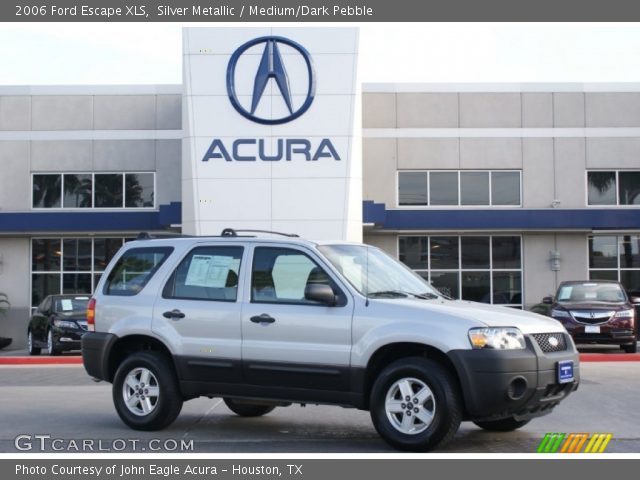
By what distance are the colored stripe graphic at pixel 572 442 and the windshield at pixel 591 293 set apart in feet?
44.7

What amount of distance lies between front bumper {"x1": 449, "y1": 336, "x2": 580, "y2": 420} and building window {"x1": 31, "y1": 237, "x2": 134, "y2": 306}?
75.5ft

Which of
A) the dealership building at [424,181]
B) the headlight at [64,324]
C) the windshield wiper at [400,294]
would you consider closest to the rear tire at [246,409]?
the windshield wiper at [400,294]

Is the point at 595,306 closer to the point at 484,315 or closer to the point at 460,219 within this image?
the point at 460,219

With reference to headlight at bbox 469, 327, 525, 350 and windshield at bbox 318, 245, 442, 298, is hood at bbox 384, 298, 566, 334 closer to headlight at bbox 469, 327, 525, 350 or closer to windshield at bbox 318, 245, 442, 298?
headlight at bbox 469, 327, 525, 350

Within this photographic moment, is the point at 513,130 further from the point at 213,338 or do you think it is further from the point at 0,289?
the point at 213,338

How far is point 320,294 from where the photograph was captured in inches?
345

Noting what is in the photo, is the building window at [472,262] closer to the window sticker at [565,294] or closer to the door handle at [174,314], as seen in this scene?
the window sticker at [565,294]

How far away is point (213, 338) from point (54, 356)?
554 inches

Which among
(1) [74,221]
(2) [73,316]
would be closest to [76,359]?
(2) [73,316]

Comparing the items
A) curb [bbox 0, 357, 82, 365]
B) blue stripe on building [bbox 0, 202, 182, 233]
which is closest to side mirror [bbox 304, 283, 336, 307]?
curb [bbox 0, 357, 82, 365]

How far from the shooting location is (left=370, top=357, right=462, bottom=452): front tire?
827cm

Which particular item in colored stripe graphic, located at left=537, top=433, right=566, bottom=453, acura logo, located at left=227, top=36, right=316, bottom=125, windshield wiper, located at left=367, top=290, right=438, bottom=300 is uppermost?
acura logo, located at left=227, top=36, right=316, bottom=125

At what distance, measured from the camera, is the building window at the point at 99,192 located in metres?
30.1


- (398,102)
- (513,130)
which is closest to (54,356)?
(398,102)
